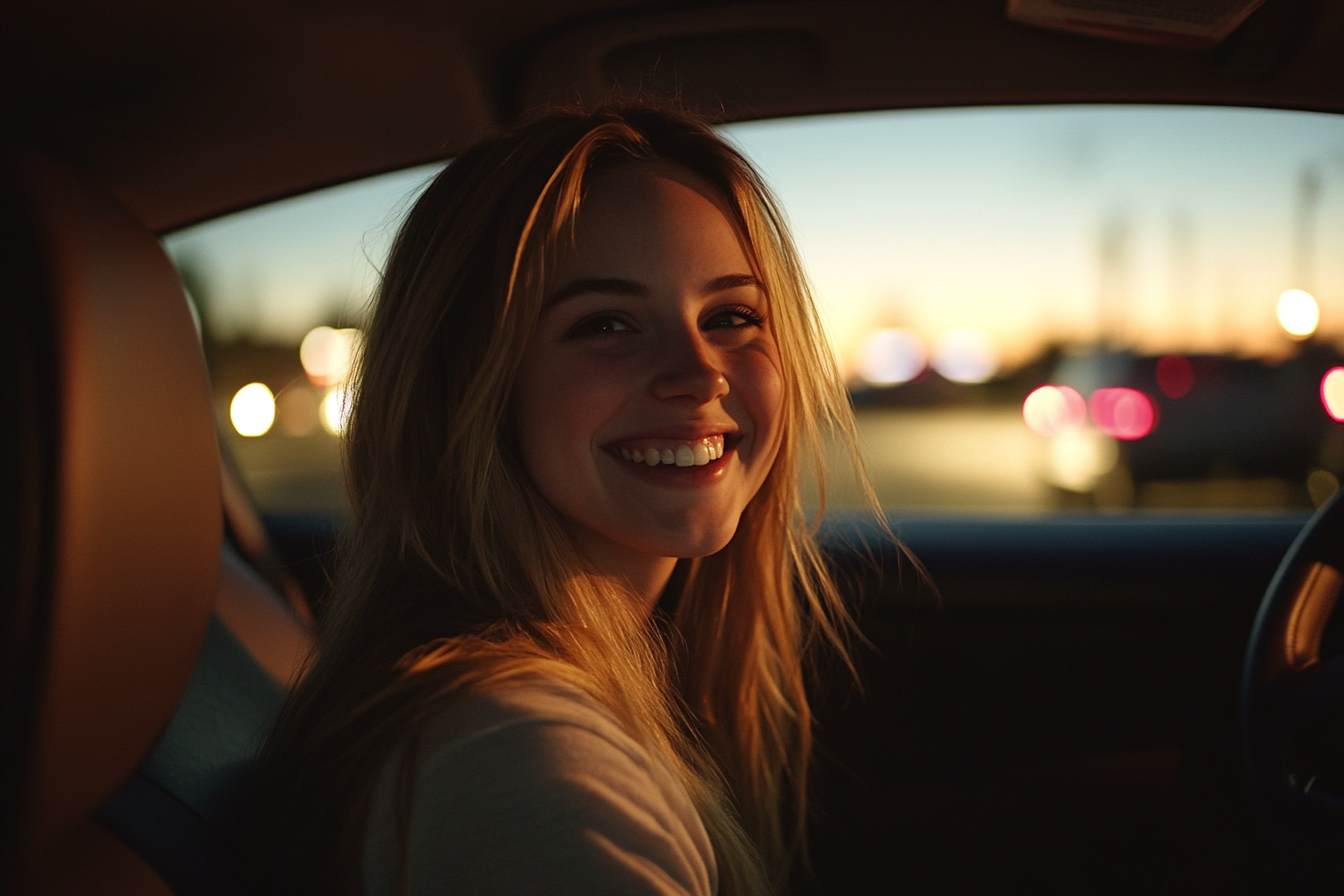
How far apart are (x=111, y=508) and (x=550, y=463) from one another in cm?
59

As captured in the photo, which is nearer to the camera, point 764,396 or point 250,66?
point 764,396

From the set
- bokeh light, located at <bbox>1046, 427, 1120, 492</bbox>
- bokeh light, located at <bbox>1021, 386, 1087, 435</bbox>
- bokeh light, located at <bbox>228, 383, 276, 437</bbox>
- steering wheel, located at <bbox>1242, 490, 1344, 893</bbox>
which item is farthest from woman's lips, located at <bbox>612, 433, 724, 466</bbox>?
bokeh light, located at <bbox>1021, 386, 1087, 435</bbox>

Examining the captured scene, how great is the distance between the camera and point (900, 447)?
53.5ft

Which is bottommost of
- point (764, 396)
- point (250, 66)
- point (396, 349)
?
point (764, 396)

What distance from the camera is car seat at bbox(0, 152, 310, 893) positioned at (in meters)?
0.99

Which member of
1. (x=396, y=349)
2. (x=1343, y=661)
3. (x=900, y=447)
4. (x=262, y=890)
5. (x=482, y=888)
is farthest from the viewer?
(x=900, y=447)

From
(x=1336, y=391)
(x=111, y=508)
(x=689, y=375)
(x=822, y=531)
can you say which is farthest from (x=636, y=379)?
(x=1336, y=391)

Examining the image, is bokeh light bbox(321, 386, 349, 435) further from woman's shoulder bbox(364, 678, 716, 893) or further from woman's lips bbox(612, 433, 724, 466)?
woman's shoulder bbox(364, 678, 716, 893)

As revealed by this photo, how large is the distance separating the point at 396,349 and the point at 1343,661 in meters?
1.50

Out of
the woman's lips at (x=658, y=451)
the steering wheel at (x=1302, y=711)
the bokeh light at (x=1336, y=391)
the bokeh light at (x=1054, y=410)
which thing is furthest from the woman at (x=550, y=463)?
the bokeh light at (x=1054, y=410)

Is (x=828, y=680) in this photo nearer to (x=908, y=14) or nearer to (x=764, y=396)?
(x=764, y=396)

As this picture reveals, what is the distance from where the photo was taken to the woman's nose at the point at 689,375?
1.50m

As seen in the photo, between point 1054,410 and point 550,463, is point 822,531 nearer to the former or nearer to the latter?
point 550,463

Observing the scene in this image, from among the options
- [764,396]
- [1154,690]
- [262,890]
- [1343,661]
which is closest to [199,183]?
[764,396]
